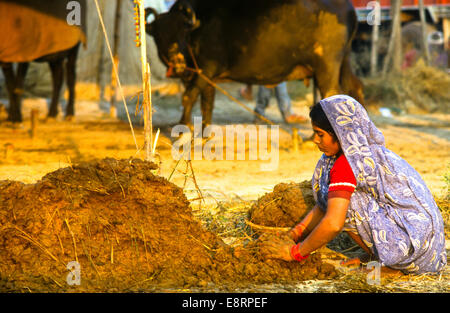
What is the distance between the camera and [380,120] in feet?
34.1

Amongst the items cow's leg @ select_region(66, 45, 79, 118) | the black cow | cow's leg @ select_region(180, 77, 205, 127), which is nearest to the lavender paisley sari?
cow's leg @ select_region(180, 77, 205, 127)

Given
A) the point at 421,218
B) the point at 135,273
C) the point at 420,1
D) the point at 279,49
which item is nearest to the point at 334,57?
the point at 279,49

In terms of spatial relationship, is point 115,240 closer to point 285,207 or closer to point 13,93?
point 285,207

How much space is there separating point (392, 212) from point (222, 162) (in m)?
3.49

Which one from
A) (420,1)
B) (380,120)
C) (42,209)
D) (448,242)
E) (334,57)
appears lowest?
(380,120)

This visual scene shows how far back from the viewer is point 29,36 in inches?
291

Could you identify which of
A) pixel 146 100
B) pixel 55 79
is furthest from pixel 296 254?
pixel 55 79

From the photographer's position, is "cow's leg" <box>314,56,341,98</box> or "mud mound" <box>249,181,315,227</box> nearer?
"mud mound" <box>249,181,315,227</box>

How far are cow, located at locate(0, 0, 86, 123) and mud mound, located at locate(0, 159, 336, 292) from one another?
5.05 meters

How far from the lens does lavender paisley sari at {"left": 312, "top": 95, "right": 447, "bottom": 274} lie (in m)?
2.59

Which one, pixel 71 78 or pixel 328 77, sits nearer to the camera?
pixel 328 77

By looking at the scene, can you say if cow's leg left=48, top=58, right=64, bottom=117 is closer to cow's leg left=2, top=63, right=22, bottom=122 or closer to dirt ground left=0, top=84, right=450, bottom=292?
dirt ground left=0, top=84, right=450, bottom=292
